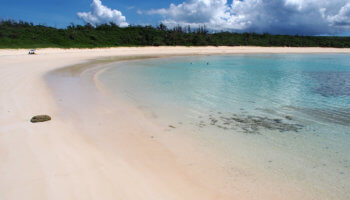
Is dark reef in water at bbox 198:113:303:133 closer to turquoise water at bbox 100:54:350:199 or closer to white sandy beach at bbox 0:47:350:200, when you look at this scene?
turquoise water at bbox 100:54:350:199

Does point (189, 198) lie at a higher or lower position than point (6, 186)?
lower

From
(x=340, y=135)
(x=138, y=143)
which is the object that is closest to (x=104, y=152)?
(x=138, y=143)

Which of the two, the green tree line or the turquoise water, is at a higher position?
the green tree line

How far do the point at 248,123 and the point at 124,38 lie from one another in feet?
146

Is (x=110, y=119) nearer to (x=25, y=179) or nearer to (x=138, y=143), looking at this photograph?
(x=138, y=143)

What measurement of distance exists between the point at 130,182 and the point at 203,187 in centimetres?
99

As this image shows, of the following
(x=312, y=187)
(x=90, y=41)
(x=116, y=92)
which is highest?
(x=90, y=41)

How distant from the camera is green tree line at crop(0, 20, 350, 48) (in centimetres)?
3438

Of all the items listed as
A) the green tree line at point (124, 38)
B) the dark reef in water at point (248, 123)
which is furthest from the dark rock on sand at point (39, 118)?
the green tree line at point (124, 38)

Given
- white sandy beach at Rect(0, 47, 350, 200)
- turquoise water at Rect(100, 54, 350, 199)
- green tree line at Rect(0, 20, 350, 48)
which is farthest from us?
green tree line at Rect(0, 20, 350, 48)

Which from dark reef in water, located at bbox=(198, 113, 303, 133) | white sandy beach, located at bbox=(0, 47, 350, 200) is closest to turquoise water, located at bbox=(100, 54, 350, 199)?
dark reef in water, located at bbox=(198, 113, 303, 133)

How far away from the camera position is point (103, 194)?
2.70 meters

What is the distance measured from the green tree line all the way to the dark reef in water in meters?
32.5

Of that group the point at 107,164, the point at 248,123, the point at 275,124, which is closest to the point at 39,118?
the point at 107,164
